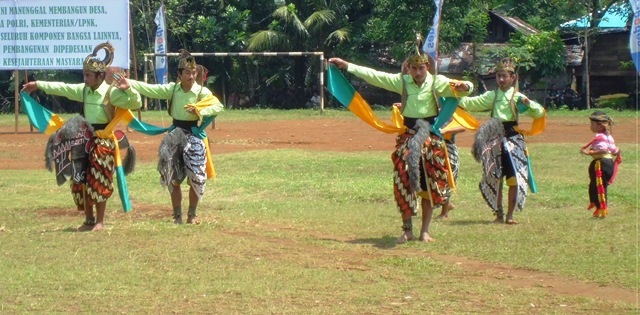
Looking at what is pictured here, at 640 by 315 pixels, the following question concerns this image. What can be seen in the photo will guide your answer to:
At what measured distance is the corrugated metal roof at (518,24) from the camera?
3459 cm

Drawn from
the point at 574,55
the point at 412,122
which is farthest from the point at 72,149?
the point at 574,55

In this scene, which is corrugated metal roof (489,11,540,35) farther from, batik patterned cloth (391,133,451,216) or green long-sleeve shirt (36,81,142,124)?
green long-sleeve shirt (36,81,142,124)

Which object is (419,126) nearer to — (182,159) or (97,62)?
(182,159)

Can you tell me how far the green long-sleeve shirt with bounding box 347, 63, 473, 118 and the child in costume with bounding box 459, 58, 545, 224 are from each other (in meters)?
1.40

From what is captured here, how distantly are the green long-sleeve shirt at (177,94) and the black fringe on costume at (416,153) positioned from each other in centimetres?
243

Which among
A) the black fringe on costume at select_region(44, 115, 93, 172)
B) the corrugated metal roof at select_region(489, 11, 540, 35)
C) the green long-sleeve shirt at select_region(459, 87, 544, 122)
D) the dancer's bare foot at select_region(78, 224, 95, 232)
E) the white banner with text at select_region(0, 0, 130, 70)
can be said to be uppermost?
the corrugated metal roof at select_region(489, 11, 540, 35)

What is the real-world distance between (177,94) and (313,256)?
2.68 m

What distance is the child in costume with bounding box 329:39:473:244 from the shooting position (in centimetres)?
938

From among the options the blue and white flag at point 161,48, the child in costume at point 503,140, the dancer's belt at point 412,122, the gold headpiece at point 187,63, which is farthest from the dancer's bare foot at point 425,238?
the blue and white flag at point 161,48

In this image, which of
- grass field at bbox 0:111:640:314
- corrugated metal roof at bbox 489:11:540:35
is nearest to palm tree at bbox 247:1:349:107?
corrugated metal roof at bbox 489:11:540:35

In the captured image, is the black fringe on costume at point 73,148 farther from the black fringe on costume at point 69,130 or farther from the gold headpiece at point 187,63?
the gold headpiece at point 187,63

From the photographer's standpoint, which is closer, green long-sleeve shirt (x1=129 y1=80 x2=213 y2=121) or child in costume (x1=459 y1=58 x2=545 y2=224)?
green long-sleeve shirt (x1=129 y1=80 x2=213 y2=121)

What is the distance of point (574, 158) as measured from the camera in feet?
60.0

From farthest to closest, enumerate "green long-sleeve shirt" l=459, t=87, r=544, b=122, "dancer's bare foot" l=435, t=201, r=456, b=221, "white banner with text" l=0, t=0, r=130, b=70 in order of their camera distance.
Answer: "white banner with text" l=0, t=0, r=130, b=70 < "dancer's bare foot" l=435, t=201, r=456, b=221 < "green long-sleeve shirt" l=459, t=87, r=544, b=122
